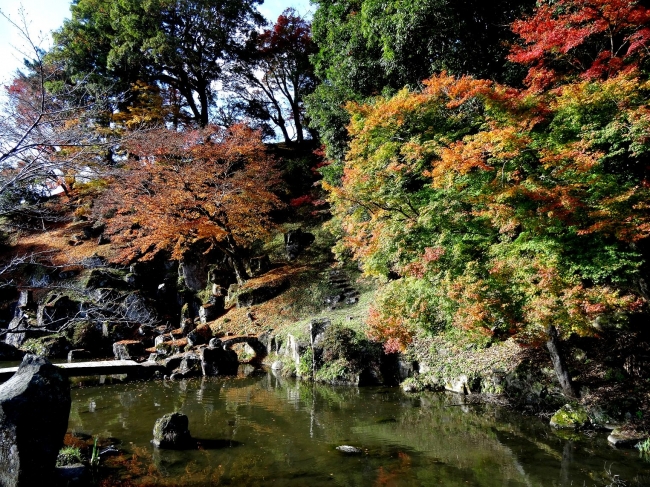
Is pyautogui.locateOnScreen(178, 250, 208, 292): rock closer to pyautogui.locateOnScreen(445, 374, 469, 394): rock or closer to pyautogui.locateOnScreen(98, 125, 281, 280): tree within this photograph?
pyautogui.locateOnScreen(98, 125, 281, 280): tree

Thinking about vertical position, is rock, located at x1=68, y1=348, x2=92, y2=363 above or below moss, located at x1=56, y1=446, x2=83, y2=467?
above

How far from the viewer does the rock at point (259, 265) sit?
2005 cm

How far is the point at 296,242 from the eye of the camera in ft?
69.7

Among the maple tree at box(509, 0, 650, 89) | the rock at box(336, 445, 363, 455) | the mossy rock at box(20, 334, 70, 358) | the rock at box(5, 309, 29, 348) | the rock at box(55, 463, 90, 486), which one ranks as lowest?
the rock at box(336, 445, 363, 455)

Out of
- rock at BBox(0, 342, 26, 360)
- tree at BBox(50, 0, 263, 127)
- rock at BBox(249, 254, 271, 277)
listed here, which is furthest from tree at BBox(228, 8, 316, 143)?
rock at BBox(0, 342, 26, 360)

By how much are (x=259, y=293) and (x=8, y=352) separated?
10.3m

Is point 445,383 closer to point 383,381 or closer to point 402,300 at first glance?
point 383,381

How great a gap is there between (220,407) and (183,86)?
22905 mm

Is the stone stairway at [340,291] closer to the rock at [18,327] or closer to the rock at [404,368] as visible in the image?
the rock at [404,368]

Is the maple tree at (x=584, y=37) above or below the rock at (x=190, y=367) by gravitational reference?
above

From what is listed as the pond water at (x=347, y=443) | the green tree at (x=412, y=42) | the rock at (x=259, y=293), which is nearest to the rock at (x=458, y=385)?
the pond water at (x=347, y=443)

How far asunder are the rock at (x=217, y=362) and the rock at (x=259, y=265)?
6.90 meters

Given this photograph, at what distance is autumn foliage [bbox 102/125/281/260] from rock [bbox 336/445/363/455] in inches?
483

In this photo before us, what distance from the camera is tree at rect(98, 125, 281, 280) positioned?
1645 cm
